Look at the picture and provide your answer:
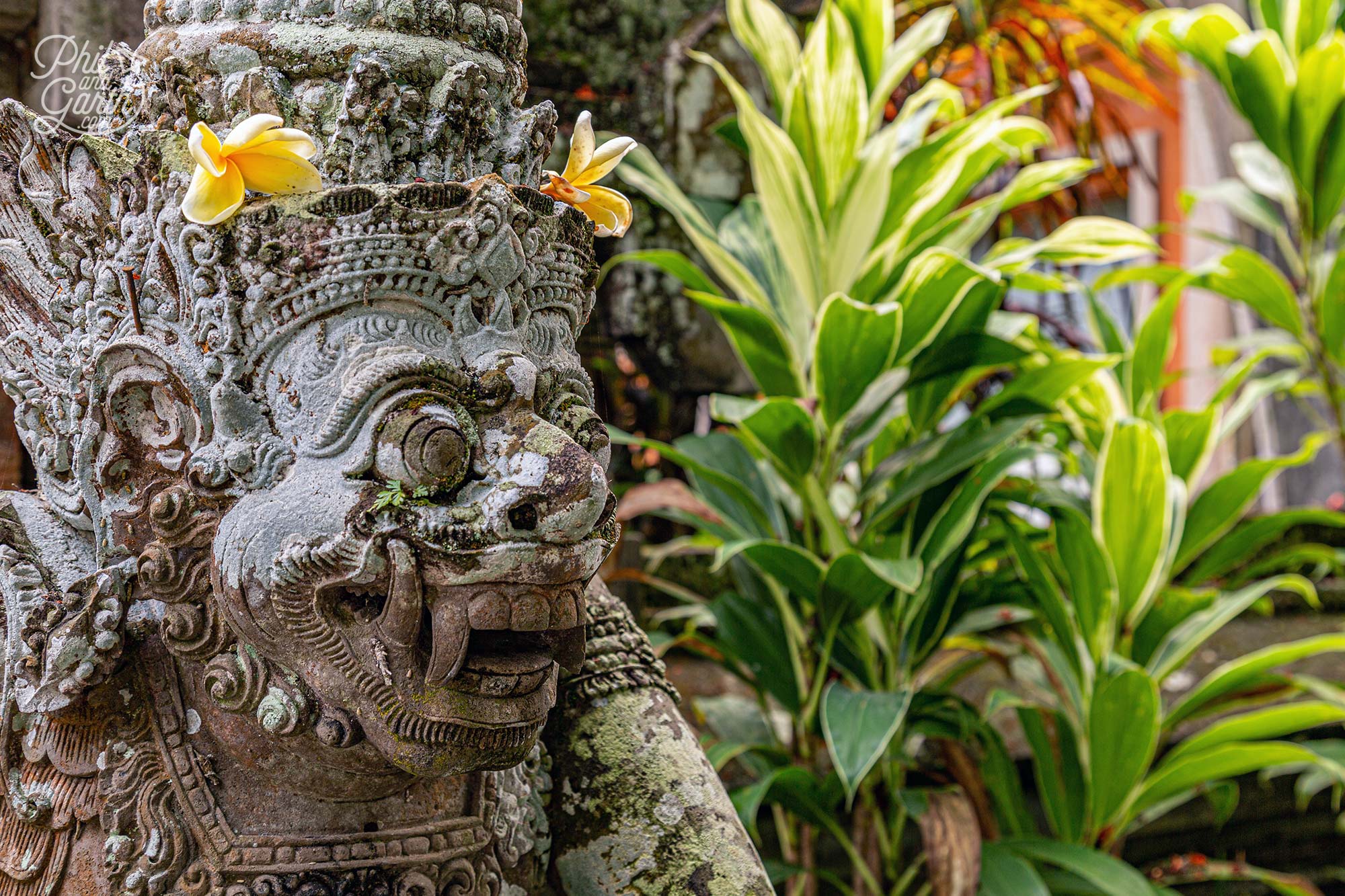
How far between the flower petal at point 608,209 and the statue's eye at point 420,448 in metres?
0.24

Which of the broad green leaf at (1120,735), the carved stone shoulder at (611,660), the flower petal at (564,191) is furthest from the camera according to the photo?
the broad green leaf at (1120,735)

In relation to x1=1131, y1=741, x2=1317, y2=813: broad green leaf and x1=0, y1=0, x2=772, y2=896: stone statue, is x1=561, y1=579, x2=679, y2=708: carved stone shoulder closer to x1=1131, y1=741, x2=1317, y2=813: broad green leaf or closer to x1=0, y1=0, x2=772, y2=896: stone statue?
x1=0, y1=0, x2=772, y2=896: stone statue

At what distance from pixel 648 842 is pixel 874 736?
66cm

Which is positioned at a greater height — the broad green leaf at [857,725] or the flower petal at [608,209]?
the flower petal at [608,209]

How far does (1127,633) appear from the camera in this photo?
1899 millimetres

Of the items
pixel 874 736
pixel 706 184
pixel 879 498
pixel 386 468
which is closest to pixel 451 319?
pixel 386 468

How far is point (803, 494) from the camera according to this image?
68.4 inches

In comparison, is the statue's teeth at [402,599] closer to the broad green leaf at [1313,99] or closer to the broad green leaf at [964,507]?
the broad green leaf at [964,507]

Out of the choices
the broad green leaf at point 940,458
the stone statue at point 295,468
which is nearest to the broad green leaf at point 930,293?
the broad green leaf at point 940,458

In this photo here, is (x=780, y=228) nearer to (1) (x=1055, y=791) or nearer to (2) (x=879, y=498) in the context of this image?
(2) (x=879, y=498)

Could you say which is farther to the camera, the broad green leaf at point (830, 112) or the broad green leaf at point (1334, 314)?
the broad green leaf at point (1334, 314)

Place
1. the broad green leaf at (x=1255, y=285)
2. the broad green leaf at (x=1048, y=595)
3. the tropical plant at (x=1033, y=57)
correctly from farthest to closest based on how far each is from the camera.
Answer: the tropical plant at (x=1033, y=57), the broad green leaf at (x=1255, y=285), the broad green leaf at (x=1048, y=595)

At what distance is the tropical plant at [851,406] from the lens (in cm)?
167

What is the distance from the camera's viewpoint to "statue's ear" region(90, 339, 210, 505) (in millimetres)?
785
